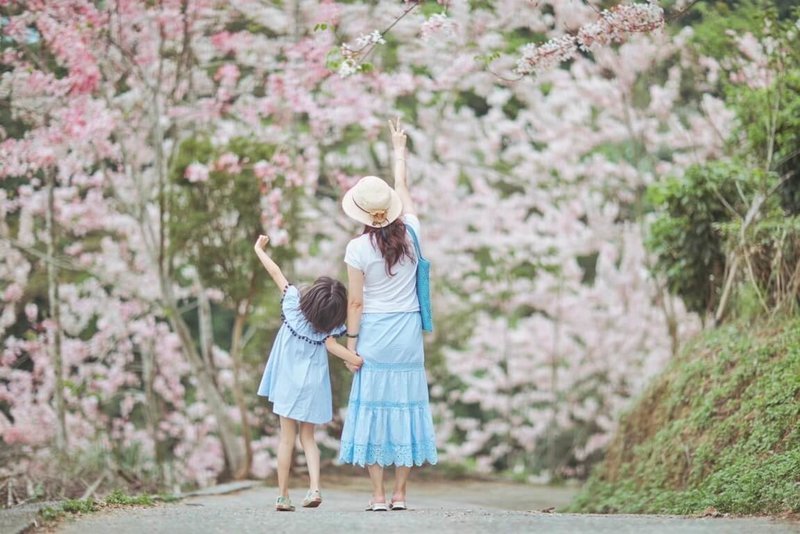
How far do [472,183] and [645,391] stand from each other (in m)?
7.45

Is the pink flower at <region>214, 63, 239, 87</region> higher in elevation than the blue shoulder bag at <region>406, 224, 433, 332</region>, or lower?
higher

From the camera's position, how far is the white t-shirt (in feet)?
17.2

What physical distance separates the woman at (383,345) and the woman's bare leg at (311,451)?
0.30m

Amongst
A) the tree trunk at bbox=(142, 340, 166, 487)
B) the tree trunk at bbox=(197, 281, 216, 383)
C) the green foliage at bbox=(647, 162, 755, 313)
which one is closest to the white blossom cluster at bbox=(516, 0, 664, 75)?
the green foliage at bbox=(647, 162, 755, 313)

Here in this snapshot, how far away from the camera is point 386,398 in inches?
208

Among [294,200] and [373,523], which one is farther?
[294,200]

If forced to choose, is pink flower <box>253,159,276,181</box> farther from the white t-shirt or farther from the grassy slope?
the white t-shirt

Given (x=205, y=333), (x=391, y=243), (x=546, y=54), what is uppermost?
(x=546, y=54)

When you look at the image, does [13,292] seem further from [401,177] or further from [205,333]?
[401,177]

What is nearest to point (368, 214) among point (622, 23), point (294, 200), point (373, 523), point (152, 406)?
point (373, 523)

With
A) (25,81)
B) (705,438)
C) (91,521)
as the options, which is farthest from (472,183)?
(91,521)

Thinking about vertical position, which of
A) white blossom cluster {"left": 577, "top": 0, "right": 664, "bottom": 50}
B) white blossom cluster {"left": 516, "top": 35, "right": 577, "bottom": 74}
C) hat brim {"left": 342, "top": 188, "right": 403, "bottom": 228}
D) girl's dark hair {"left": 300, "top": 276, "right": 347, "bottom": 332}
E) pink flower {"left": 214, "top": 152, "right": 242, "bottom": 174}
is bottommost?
girl's dark hair {"left": 300, "top": 276, "right": 347, "bottom": 332}

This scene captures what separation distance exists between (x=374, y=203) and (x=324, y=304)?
0.61 m

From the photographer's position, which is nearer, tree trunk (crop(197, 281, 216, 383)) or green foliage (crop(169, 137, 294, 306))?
green foliage (crop(169, 137, 294, 306))
